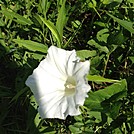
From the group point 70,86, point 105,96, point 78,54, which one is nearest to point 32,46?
point 78,54

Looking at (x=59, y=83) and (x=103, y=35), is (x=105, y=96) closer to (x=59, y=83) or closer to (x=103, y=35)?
(x=59, y=83)

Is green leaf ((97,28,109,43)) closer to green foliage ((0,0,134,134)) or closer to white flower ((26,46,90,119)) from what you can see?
green foliage ((0,0,134,134))

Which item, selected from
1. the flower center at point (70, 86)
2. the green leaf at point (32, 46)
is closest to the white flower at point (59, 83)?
the flower center at point (70, 86)

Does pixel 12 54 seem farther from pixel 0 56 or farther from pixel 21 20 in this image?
pixel 21 20

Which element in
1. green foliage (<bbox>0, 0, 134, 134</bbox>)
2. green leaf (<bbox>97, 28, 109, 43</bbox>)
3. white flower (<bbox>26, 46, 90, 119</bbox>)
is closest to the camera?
white flower (<bbox>26, 46, 90, 119</bbox>)

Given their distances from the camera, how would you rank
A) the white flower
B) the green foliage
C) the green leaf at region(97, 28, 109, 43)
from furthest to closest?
1. the green leaf at region(97, 28, 109, 43)
2. the green foliage
3. the white flower

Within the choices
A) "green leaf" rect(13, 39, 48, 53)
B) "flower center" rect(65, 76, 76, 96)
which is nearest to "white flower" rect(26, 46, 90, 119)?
"flower center" rect(65, 76, 76, 96)
